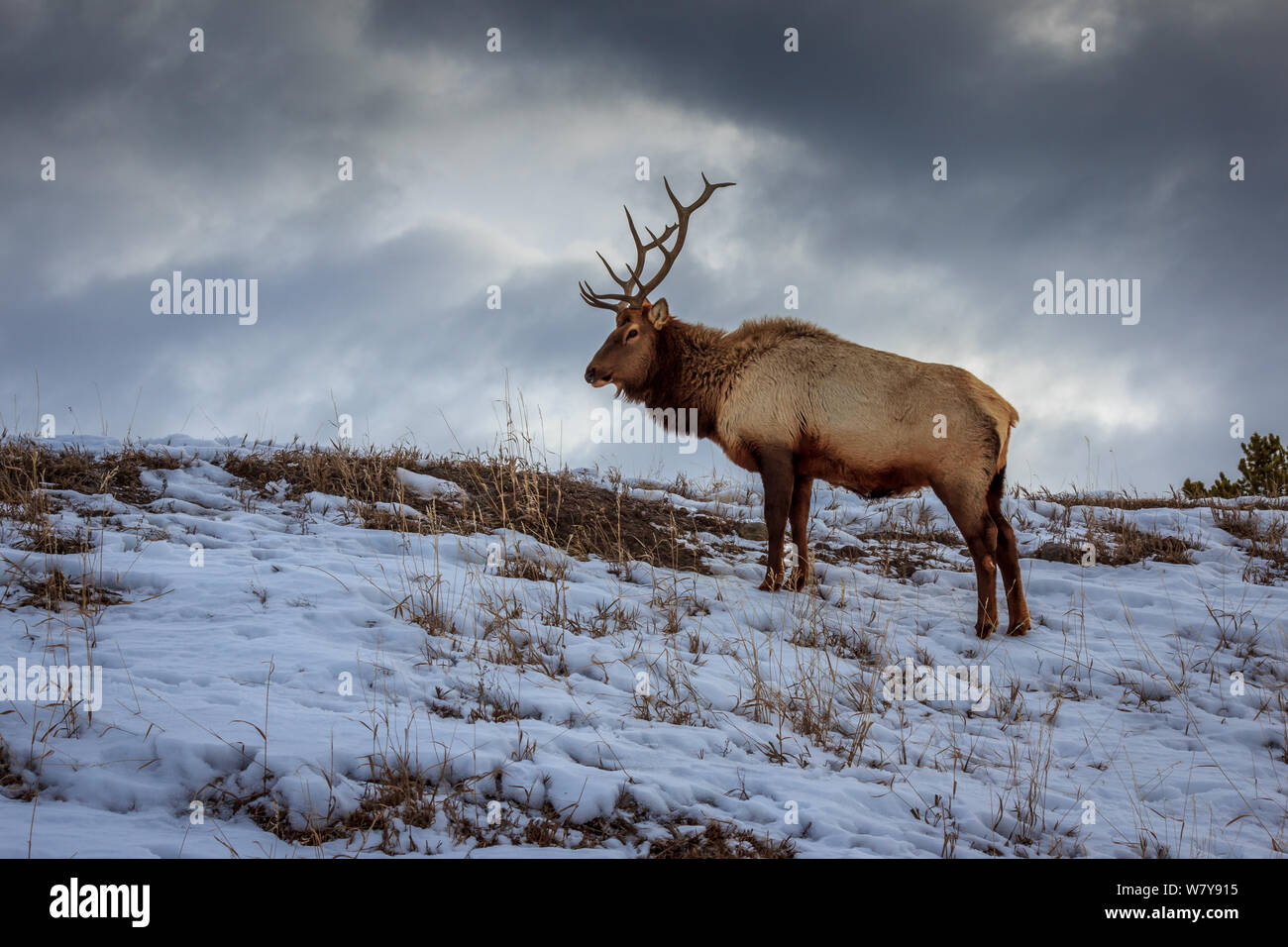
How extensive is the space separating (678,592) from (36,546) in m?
4.91

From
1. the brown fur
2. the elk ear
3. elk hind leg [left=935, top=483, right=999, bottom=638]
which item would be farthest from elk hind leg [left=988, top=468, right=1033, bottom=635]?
the elk ear

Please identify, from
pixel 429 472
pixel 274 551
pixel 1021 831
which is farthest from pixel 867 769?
pixel 429 472

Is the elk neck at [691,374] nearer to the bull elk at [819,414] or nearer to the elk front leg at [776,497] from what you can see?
the bull elk at [819,414]

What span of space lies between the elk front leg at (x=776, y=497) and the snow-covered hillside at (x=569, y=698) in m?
0.35

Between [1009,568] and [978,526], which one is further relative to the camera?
[1009,568]

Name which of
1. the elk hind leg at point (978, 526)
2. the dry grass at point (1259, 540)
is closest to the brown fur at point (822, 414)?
the elk hind leg at point (978, 526)

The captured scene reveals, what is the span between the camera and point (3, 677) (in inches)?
161

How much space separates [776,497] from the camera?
7797 millimetres

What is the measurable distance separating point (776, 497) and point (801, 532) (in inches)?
21.7

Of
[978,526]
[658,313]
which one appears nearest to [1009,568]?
[978,526]

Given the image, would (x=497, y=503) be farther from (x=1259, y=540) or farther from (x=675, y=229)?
(x=1259, y=540)

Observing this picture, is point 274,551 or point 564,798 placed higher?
point 274,551

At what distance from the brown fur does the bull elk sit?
1cm
